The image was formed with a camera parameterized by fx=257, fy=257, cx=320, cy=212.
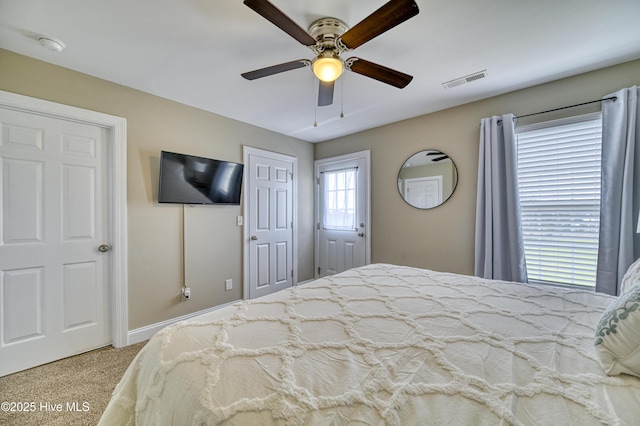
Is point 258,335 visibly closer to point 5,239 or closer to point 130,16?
point 130,16

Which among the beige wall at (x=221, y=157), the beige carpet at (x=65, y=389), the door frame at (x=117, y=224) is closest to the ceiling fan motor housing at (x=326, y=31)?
the beige wall at (x=221, y=157)

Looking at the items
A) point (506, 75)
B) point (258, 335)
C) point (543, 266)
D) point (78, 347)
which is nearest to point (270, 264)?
point (78, 347)

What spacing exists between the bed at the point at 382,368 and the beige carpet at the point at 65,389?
3.57ft

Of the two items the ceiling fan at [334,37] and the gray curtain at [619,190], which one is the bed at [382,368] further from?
the ceiling fan at [334,37]

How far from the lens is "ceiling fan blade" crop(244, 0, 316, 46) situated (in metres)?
1.20

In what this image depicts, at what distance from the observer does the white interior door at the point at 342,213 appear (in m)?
3.90

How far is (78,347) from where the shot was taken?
7.61 ft

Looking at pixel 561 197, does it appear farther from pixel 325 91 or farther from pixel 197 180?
pixel 197 180

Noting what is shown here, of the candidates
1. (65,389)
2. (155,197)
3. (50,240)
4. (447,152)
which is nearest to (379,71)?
(447,152)

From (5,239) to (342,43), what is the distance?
2.92 metres

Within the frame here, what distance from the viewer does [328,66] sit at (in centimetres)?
167

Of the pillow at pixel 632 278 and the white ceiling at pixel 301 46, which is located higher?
the white ceiling at pixel 301 46

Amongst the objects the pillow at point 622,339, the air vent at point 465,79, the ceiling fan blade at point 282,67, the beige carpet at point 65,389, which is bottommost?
the beige carpet at point 65,389

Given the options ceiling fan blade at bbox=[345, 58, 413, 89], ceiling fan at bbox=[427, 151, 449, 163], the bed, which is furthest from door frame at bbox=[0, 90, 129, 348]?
ceiling fan at bbox=[427, 151, 449, 163]
